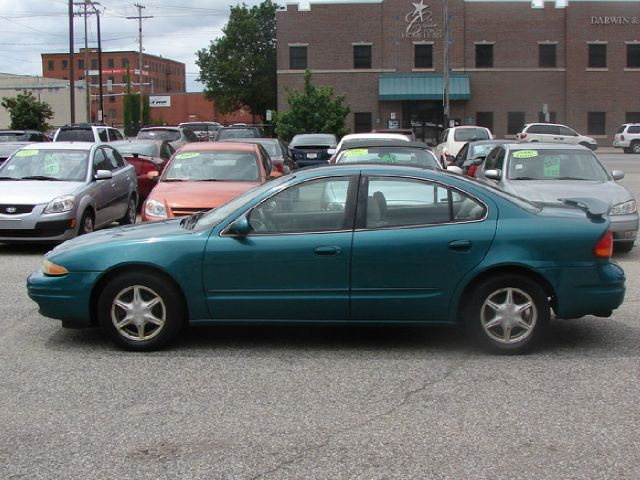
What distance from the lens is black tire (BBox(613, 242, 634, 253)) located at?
11.3m

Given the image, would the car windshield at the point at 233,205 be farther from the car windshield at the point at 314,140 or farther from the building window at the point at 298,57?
the building window at the point at 298,57

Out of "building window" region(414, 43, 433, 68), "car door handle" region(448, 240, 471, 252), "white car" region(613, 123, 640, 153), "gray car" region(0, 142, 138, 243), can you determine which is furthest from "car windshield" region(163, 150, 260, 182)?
"building window" region(414, 43, 433, 68)

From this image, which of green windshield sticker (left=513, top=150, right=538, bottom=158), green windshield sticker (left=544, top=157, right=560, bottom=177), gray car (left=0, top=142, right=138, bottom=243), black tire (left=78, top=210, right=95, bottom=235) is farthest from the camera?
green windshield sticker (left=513, top=150, right=538, bottom=158)

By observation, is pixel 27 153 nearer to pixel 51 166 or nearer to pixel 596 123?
pixel 51 166

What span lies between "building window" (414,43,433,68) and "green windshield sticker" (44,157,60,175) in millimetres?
42029

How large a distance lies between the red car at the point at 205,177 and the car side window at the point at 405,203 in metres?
4.48

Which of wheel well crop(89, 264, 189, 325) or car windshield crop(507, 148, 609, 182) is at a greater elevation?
car windshield crop(507, 148, 609, 182)

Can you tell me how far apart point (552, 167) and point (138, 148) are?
34.8ft

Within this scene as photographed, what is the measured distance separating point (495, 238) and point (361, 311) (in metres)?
1.17

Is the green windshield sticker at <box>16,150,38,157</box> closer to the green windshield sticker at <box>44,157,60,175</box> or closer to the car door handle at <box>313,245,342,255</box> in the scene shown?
the green windshield sticker at <box>44,157,60,175</box>

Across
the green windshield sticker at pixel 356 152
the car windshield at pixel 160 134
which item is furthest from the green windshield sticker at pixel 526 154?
the car windshield at pixel 160 134

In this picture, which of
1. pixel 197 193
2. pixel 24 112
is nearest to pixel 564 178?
pixel 197 193

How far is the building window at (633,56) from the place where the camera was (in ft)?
169

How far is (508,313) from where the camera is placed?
6102mm
